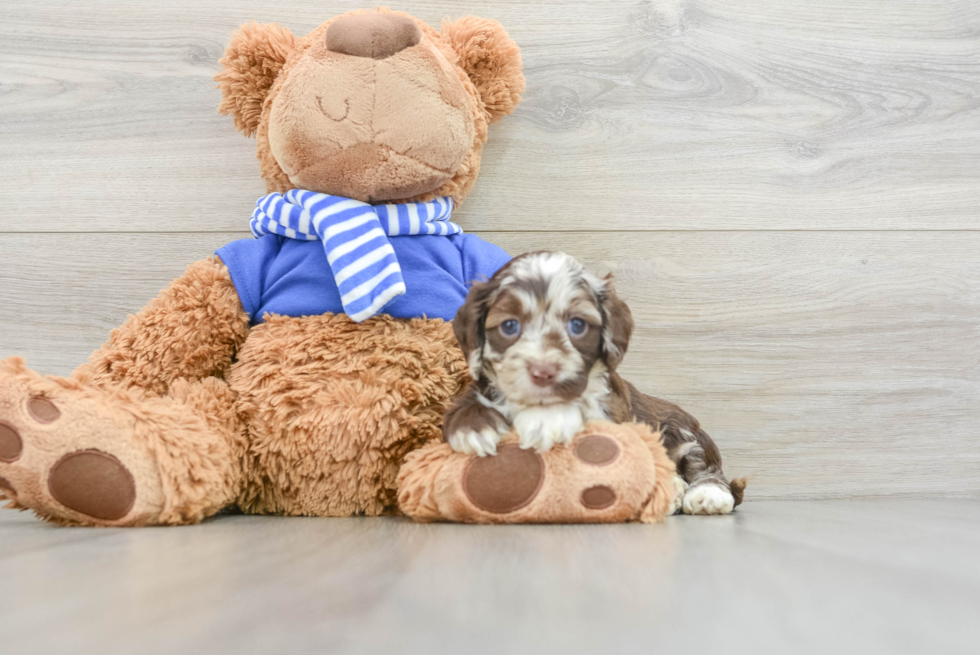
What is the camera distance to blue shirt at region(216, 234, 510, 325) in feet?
4.50

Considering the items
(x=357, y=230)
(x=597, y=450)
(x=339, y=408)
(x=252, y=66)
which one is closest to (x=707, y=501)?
(x=597, y=450)

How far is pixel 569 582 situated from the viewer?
0.72 m

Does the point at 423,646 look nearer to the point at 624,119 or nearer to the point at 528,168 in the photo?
the point at 528,168

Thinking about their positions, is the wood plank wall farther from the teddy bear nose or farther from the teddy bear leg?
the teddy bear leg

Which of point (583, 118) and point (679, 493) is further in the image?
point (583, 118)

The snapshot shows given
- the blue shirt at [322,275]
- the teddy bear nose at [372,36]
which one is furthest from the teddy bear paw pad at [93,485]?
the teddy bear nose at [372,36]

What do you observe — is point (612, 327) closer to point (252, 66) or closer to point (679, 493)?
point (679, 493)

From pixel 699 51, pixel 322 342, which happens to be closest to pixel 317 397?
pixel 322 342

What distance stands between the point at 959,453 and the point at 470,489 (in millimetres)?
1303

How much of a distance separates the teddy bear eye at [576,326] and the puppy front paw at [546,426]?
12 cm

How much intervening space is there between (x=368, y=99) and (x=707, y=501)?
0.93 meters

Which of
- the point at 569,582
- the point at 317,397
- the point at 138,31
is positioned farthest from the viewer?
the point at 138,31

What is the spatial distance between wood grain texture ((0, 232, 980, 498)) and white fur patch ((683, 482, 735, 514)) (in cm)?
41

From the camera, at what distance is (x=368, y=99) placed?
50.6 inches
